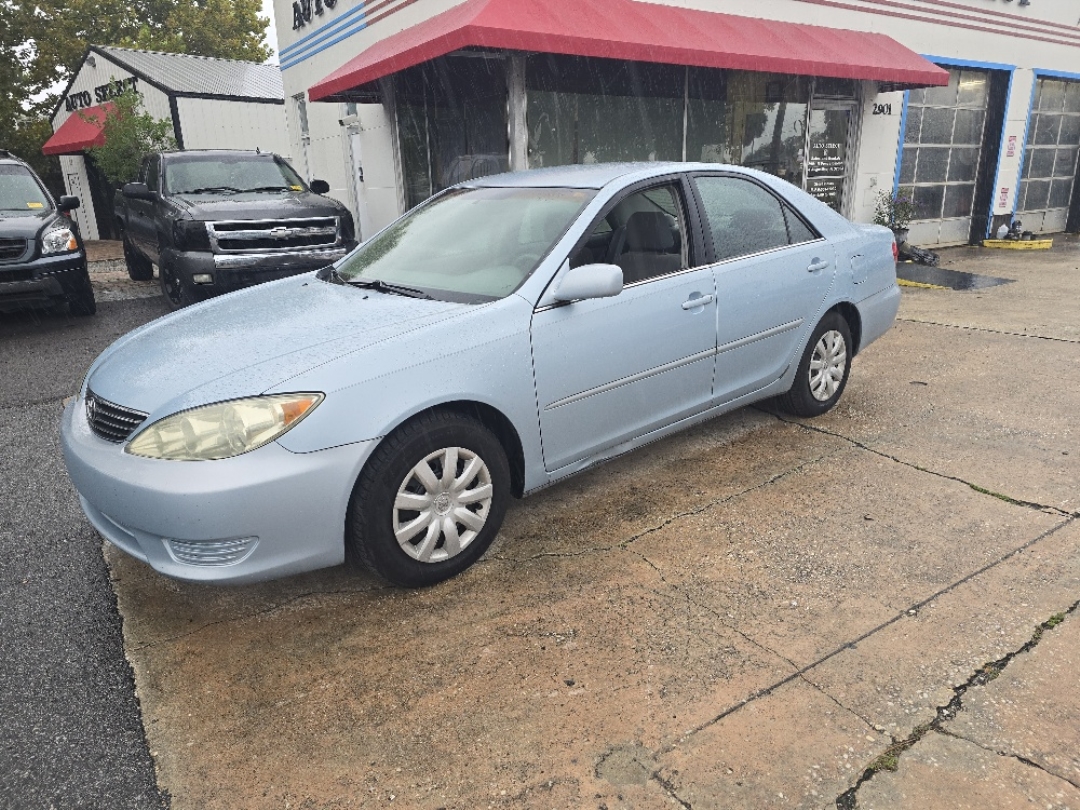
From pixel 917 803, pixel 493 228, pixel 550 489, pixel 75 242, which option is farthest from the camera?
pixel 75 242

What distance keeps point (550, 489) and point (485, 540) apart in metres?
0.87

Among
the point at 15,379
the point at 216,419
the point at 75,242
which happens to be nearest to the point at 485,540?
the point at 216,419

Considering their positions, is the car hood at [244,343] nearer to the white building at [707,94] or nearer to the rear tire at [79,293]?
the white building at [707,94]

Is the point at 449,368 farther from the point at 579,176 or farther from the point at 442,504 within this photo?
the point at 579,176

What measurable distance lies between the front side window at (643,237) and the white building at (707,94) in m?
4.51

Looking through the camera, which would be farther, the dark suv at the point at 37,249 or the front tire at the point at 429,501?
the dark suv at the point at 37,249

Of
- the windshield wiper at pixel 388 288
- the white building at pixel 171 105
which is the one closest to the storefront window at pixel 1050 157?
the windshield wiper at pixel 388 288

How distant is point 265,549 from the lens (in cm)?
256

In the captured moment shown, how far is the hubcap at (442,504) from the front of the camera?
9.18 feet

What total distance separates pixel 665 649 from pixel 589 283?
4.73ft

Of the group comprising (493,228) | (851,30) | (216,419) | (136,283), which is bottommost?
(136,283)

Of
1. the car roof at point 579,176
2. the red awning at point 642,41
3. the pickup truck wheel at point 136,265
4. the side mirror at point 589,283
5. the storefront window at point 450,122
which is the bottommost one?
the pickup truck wheel at point 136,265

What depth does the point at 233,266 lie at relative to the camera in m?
7.46

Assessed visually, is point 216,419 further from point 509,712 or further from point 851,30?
point 851,30
